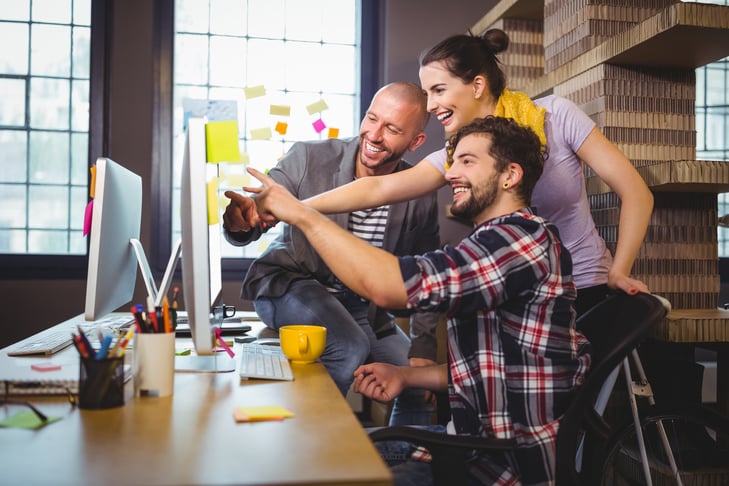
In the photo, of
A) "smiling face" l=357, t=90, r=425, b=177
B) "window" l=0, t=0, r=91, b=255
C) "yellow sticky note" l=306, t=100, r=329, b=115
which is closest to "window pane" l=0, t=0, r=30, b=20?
"window" l=0, t=0, r=91, b=255

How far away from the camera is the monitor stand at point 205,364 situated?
51.2 inches

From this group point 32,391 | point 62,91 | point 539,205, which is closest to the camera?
point 32,391

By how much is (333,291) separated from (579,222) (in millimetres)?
811

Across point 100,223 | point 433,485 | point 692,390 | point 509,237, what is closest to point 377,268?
point 509,237

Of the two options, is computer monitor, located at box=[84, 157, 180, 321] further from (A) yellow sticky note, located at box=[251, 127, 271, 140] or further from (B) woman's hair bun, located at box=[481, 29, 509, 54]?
(A) yellow sticky note, located at box=[251, 127, 271, 140]

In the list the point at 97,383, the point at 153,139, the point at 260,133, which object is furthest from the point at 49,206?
the point at 97,383

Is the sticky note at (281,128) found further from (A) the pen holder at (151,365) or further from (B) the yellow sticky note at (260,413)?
(B) the yellow sticky note at (260,413)

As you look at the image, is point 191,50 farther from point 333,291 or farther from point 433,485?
point 433,485

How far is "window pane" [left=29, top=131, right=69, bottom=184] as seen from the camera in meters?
3.70

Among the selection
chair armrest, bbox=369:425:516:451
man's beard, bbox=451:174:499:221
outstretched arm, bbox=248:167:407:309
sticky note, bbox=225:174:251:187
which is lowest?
chair armrest, bbox=369:425:516:451

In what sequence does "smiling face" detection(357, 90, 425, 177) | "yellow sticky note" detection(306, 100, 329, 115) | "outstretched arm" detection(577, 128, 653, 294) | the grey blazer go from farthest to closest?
1. "yellow sticky note" detection(306, 100, 329, 115)
2. "smiling face" detection(357, 90, 425, 177)
3. the grey blazer
4. "outstretched arm" detection(577, 128, 653, 294)

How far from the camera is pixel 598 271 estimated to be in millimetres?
1815

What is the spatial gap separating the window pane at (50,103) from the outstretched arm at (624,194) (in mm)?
2989

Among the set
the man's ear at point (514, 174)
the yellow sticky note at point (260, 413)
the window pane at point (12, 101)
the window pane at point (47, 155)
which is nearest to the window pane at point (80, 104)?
the window pane at point (47, 155)
